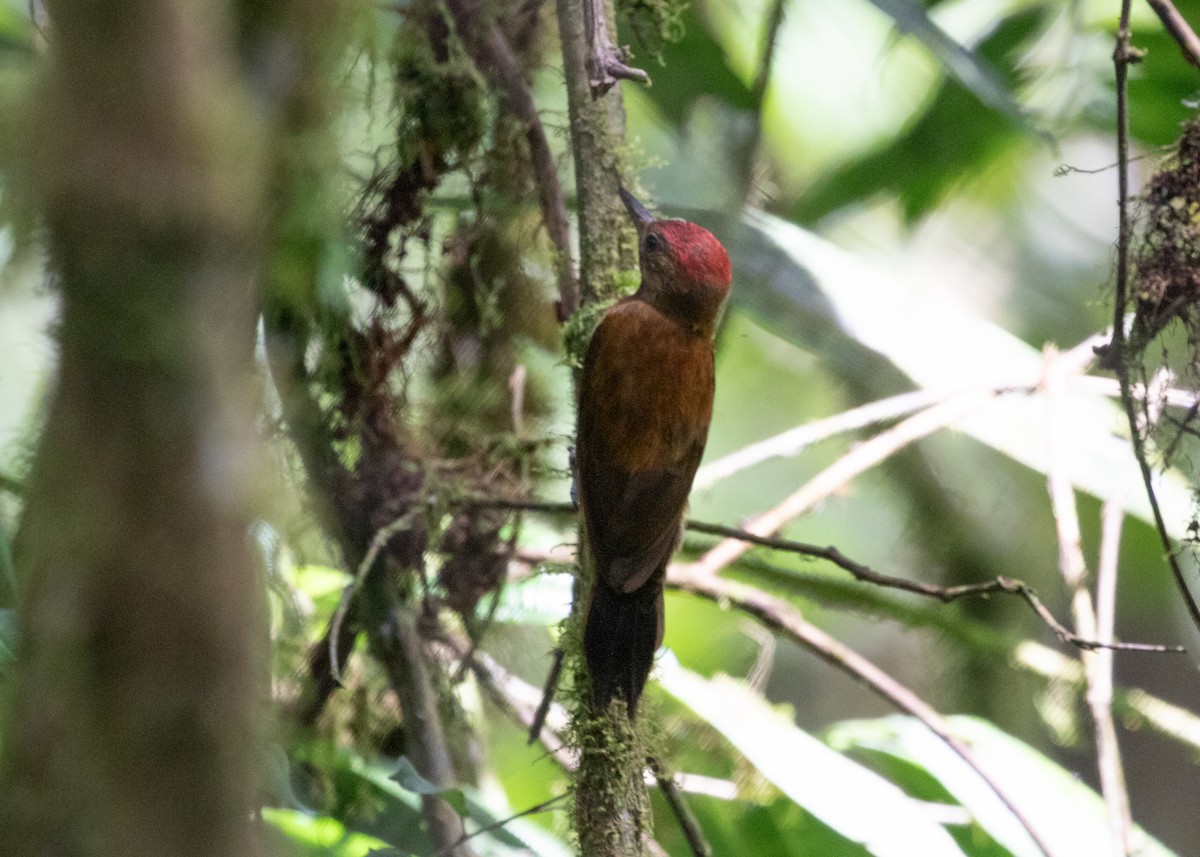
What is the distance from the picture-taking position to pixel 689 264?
2.03 m

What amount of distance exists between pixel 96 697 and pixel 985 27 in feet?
9.08

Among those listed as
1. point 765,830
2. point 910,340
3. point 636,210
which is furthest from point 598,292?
point 765,830

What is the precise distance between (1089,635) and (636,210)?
4.00 feet

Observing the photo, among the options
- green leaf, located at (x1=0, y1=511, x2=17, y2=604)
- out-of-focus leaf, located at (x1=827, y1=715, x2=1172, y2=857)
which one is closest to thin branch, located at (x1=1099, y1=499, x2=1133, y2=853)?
out-of-focus leaf, located at (x1=827, y1=715, x2=1172, y2=857)

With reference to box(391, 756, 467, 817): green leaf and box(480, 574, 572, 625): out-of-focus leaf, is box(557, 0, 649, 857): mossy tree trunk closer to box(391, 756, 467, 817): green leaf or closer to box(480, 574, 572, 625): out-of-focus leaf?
box(391, 756, 467, 817): green leaf

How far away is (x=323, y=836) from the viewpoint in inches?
63.6

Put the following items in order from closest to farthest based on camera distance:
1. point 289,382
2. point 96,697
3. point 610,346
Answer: point 96,697, point 610,346, point 289,382

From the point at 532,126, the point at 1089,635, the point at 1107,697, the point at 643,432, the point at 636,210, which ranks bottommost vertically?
the point at 1107,697

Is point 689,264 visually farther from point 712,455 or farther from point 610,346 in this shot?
point 712,455

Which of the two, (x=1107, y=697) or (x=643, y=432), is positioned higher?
(x=643, y=432)

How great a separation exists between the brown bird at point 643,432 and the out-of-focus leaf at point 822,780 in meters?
0.31

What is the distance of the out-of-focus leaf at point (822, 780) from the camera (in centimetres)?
200

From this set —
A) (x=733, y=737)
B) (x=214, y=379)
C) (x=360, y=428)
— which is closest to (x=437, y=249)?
(x=360, y=428)

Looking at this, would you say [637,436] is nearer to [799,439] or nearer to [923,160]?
[799,439]
